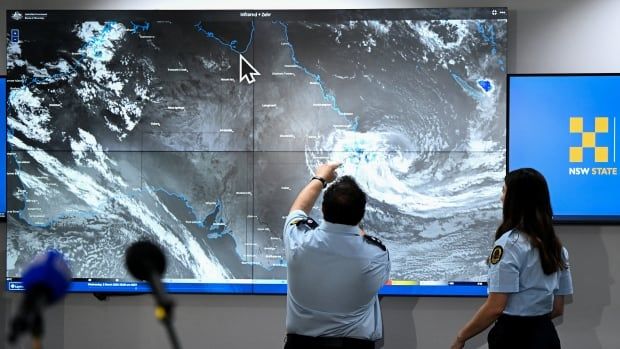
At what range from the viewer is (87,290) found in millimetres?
3475

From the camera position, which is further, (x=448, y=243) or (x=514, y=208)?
(x=448, y=243)

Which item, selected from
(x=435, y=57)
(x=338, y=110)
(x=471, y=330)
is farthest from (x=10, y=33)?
(x=471, y=330)

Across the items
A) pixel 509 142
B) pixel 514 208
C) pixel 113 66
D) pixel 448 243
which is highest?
pixel 113 66

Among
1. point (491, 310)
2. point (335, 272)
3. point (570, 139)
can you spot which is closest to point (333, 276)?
point (335, 272)

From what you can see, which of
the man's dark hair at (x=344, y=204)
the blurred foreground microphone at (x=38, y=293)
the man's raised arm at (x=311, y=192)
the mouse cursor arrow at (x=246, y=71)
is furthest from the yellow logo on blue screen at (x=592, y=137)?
the blurred foreground microphone at (x=38, y=293)

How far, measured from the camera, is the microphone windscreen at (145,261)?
3.46 ft

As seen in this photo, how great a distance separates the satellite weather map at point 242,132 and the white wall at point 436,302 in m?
0.15

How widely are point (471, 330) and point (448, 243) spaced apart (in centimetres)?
85

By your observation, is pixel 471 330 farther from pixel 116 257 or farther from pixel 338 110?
pixel 116 257

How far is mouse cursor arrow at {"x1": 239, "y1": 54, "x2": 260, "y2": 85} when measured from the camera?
3.43 meters

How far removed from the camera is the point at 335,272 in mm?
2359

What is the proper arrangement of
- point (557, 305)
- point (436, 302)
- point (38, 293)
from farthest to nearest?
1. point (436, 302)
2. point (557, 305)
3. point (38, 293)

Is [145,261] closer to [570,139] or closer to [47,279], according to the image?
[47,279]

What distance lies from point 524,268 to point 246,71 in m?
1.71
